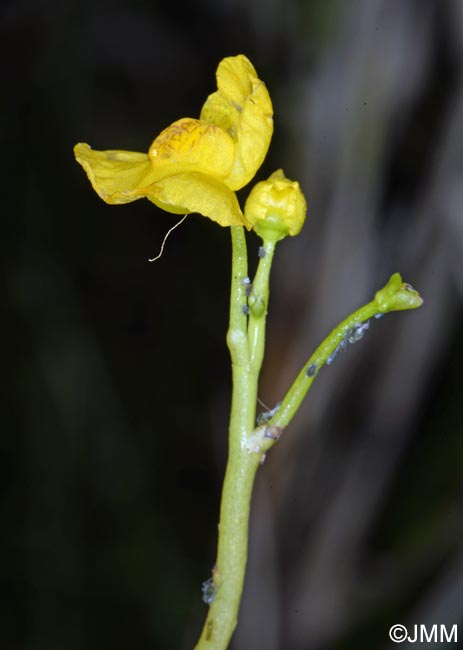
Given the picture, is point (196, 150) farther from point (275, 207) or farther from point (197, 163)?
point (275, 207)

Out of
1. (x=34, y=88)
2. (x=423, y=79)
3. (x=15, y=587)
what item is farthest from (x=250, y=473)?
(x=34, y=88)

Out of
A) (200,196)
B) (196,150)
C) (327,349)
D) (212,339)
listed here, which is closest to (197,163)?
(196,150)

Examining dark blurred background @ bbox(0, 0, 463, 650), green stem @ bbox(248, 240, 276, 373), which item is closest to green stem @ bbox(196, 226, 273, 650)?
green stem @ bbox(248, 240, 276, 373)

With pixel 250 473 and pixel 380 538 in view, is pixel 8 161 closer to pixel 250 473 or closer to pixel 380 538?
pixel 380 538

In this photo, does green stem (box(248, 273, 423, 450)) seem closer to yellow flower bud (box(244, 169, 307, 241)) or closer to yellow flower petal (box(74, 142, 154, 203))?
yellow flower bud (box(244, 169, 307, 241))

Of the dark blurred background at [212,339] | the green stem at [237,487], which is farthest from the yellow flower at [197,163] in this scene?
the dark blurred background at [212,339]

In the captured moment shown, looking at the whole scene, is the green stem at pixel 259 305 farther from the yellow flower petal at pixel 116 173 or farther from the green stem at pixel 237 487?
the yellow flower petal at pixel 116 173
